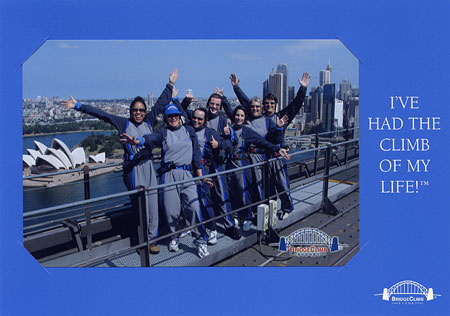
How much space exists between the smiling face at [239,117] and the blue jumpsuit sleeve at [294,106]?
0.44 meters

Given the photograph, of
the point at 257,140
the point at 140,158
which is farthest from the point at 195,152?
the point at 257,140

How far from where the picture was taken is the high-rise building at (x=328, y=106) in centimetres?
329

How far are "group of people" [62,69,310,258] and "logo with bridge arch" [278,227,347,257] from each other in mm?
518

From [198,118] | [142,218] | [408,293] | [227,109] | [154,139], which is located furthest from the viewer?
[227,109]

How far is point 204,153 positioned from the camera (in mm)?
3660

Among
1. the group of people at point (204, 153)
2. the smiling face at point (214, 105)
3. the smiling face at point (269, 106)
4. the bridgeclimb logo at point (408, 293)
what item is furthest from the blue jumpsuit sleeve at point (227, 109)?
the bridgeclimb logo at point (408, 293)

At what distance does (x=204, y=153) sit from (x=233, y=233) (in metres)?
0.82

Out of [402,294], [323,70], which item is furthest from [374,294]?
[323,70]

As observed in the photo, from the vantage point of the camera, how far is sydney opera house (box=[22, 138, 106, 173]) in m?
3.00

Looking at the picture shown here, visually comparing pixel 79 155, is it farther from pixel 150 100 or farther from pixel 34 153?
pixel 150 100

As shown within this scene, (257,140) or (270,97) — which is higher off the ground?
(270,97)

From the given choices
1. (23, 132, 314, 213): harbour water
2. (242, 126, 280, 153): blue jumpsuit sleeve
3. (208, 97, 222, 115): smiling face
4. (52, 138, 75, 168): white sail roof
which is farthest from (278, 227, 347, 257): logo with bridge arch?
(52, 138, 75, 168): white sail roof

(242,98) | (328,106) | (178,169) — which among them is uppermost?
(242,98)

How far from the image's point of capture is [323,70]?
3.23 meters
